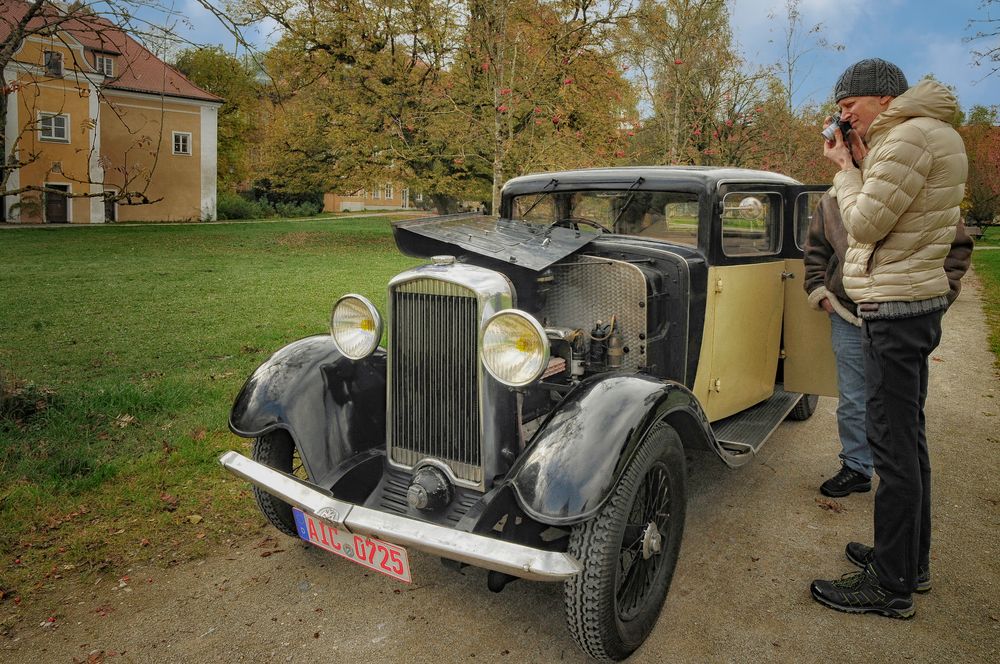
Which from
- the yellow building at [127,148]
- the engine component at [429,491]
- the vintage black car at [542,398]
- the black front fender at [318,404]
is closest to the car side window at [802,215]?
the vintage black car at [542,398]

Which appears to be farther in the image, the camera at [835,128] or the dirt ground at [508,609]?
the camera at [835,128]

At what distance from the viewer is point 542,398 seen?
312cm

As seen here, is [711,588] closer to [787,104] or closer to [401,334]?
[401,334]

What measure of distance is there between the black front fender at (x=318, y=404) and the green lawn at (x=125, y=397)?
853mm

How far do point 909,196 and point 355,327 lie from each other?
7.43 feet

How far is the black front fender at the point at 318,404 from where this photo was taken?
2990 mm

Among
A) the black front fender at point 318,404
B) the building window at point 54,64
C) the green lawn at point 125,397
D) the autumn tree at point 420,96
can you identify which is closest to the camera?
the black front fender at point 318,404

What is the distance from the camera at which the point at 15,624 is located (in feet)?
8.83

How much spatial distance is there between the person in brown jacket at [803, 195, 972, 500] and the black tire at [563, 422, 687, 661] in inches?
62.4

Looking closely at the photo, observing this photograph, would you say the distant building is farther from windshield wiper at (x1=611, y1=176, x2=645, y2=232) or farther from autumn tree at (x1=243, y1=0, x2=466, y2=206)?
windshield wiper at (x1=611, y1=176, x2=645, y2=232)

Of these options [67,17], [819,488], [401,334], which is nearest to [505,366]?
[401,334]

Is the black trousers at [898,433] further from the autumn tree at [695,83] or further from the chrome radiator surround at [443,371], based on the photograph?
the autumn tree at [695,83]

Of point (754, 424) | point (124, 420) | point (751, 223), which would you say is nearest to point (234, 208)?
point (124, 420)

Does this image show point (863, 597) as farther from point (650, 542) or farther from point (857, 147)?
point (857, 147)
